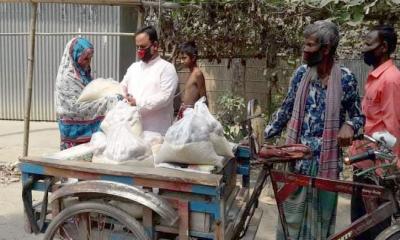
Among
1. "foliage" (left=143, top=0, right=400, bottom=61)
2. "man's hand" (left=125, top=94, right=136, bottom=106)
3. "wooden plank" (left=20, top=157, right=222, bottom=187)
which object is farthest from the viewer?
"foliage" (left=143, top=0, right=400, bottom=61)

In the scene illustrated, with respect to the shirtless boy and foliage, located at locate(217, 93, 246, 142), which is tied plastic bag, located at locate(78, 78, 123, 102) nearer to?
the shirtless boy

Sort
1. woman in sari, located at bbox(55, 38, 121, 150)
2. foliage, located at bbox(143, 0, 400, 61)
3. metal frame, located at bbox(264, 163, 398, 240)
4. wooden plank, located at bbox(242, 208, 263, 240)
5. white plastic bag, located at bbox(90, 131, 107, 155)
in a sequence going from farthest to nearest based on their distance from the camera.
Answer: foliage, located at bbox(143, 0, 400, 61), woman in sari, located at bbox(55, 38, 121, 150), wooden plank, located at bbox(242, 208, 263, 240), white plastic bag, located at bbox(90, 131, 107, 155), metal frame, located at bbox(264, 163, 398, 240)

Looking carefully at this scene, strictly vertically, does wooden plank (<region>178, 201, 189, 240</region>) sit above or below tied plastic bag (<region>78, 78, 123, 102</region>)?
below

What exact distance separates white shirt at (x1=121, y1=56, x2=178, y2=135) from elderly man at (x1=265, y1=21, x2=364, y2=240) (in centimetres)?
102

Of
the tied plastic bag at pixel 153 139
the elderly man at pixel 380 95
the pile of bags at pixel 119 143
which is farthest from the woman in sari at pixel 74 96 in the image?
the elderly man at pixel 380 95

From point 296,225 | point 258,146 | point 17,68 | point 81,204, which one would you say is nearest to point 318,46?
point 258,146

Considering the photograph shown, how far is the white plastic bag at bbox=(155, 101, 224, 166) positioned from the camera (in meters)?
2.79

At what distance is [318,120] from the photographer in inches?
121

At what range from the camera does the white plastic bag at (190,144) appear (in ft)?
9.17

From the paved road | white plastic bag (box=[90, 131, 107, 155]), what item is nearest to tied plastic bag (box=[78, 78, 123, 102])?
white plastic bag (box=[90, 131, 107, 155])

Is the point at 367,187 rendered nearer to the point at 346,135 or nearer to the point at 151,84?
the point at 346,135

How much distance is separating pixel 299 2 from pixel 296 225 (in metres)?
2.34

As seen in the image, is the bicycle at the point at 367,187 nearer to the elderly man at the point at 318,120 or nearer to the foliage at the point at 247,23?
the elderly man at the point at 318,120

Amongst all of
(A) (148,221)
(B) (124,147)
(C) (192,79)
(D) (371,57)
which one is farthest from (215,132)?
(C) (192,79)
